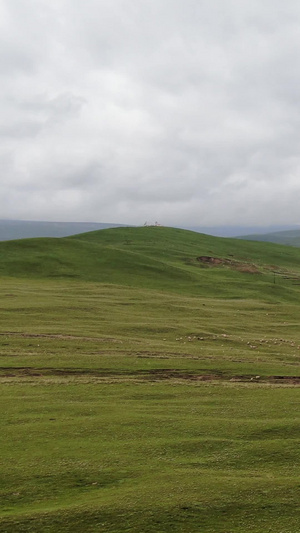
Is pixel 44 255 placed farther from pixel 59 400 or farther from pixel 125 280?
pixel 59 400

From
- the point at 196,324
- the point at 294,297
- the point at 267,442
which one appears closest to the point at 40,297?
the point at 196,324

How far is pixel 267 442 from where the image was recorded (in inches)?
828

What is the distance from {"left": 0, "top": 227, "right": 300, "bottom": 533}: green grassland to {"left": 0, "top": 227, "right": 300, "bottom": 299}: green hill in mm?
25212

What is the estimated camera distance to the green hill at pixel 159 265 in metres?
90.2

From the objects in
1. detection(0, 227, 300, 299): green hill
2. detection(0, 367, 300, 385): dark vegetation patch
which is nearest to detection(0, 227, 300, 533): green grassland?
detection(0, 367, 300, 385): dark vegetation patch

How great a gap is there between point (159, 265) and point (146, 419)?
7873 cm

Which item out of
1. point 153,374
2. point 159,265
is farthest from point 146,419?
point 159,265

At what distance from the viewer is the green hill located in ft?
296

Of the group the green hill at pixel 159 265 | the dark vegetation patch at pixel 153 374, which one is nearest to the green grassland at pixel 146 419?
the dark vegetation patch at pixel 153 374

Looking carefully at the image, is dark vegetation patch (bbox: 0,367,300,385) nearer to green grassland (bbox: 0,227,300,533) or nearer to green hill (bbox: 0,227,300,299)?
green grassland (bbox: 0,227,300,533)

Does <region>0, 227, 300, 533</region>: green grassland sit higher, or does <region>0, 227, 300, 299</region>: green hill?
<region>0, 227, 300, 299</region>: green hill

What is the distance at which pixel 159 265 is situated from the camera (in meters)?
102

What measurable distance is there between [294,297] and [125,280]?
3050 centimetres

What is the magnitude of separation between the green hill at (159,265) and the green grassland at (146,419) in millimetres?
25212
